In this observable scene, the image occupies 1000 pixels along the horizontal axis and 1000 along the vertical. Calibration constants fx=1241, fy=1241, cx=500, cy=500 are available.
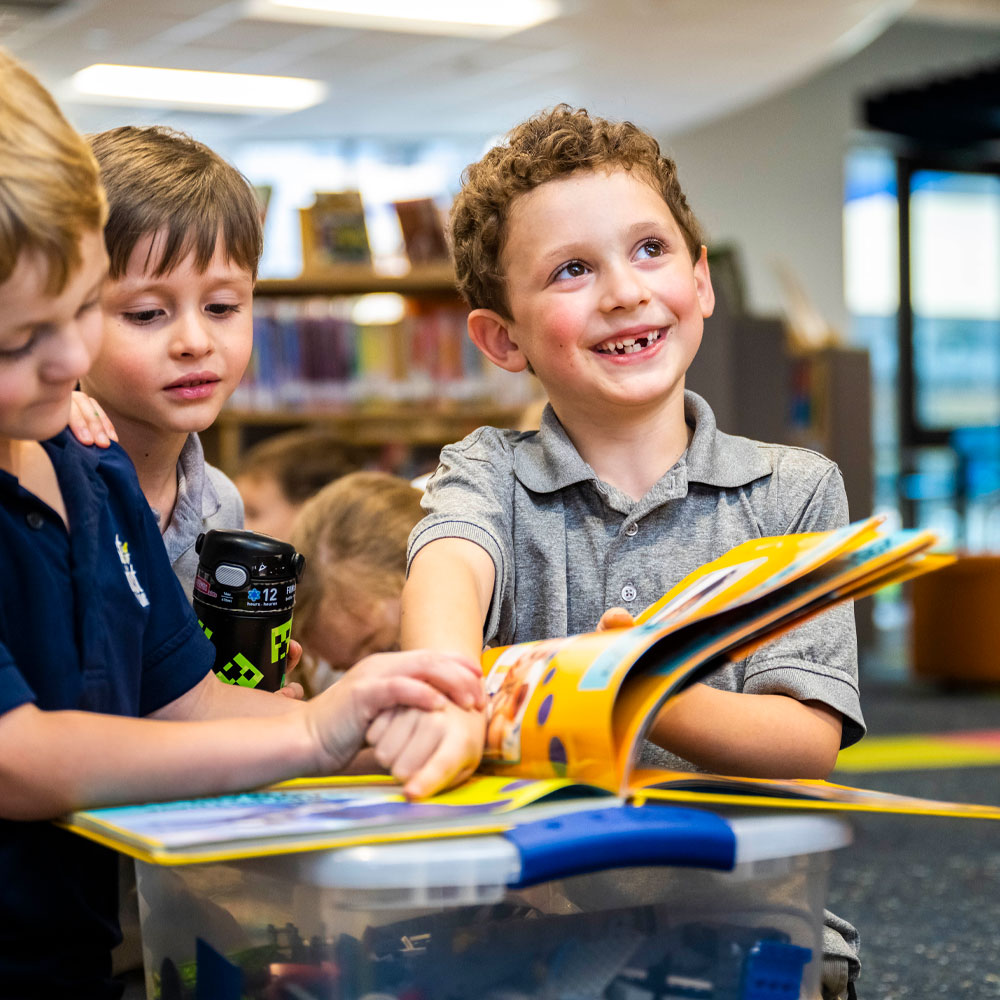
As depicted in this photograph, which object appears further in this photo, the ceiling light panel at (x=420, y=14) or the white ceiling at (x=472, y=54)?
the white ceiling at (x=472, y=54)

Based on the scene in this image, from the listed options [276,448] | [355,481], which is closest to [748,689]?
[355,481]

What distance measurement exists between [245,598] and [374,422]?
3.07m

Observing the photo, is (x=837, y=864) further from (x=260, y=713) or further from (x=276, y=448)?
(x=260, y=713)

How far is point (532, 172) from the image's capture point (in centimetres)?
108

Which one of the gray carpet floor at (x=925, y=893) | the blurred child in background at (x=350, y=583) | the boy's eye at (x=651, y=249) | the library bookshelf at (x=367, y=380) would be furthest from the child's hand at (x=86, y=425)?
the library bookshelf at (x=367, y=380)

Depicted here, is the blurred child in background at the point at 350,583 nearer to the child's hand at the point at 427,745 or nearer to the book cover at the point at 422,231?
the child's hand at the point at 427,745

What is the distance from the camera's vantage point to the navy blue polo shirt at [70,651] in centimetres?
72

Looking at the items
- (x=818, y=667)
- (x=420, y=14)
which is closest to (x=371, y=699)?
(x=818, y=667)

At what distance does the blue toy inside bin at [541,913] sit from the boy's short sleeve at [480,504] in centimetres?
37

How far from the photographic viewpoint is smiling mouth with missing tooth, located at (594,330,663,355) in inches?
41.4

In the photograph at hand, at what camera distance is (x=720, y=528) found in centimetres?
104

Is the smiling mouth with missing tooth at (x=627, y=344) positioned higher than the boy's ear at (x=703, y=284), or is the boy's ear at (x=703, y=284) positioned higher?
the boy's ear at (x=703, y=284)

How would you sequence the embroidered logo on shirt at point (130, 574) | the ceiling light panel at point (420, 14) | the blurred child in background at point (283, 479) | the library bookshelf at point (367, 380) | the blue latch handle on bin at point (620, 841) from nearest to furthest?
1. the blue latch handle on bin at point (620, 841)
2. the embroidered logo on shirt at point (130, 574)
3. the blurred child in background at point (283, 479)
4. the library bookshelf at point (367, 380)
5. the ceiling light panel at point (420, 14)

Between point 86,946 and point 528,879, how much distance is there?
34cm
